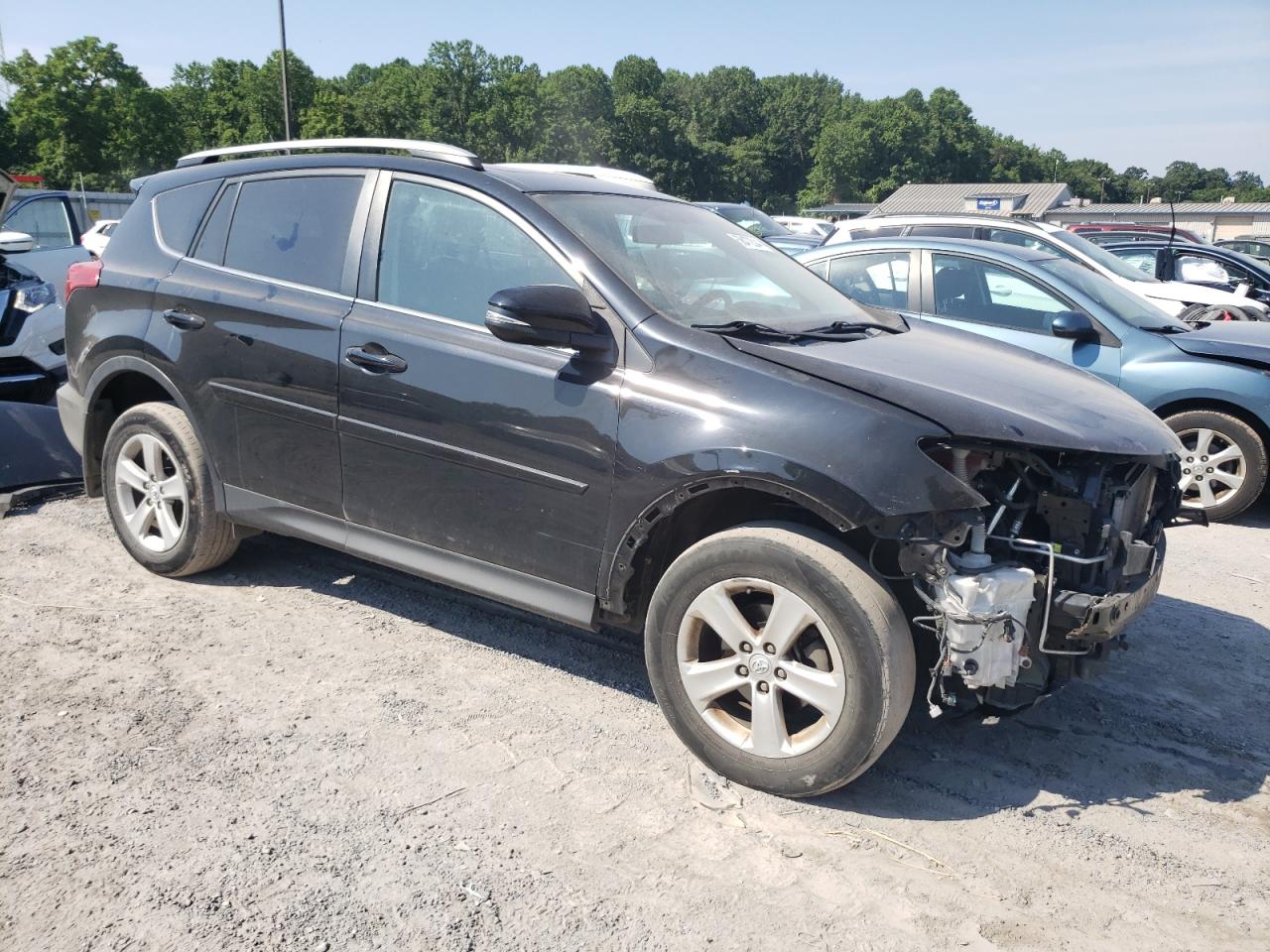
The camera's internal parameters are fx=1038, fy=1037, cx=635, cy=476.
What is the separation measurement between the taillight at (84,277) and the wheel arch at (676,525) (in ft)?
10.1

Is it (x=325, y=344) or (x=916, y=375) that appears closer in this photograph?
(x=916, y=375)

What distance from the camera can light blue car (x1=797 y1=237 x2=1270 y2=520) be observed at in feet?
21.2

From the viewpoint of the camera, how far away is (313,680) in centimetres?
386

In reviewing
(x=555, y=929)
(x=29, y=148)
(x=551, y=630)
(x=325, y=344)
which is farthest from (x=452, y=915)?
(x=29, y=148)

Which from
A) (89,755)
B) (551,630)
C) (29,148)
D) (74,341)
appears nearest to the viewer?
(89,755)

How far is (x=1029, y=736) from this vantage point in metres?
3.63

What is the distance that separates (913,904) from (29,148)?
66.7m

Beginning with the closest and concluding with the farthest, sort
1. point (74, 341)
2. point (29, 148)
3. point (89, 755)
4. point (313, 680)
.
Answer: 1. point (89, 755)
2. point (313, 680)
3. point (74, 341)
4. point (29, 148)

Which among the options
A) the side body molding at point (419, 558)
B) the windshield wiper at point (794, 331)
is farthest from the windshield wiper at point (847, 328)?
the side body molding at point (419, 558)

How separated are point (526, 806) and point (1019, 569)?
1597 mm

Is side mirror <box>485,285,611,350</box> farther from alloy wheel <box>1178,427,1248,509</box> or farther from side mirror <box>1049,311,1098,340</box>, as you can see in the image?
alloy wheel <box>1178,427,1248,509</box>

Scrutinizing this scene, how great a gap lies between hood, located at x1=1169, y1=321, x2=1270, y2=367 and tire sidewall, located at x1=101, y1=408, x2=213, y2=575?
578cm

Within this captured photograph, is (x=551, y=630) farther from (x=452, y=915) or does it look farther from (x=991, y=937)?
(x=991, y=937)

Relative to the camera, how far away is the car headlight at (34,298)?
272 inches
